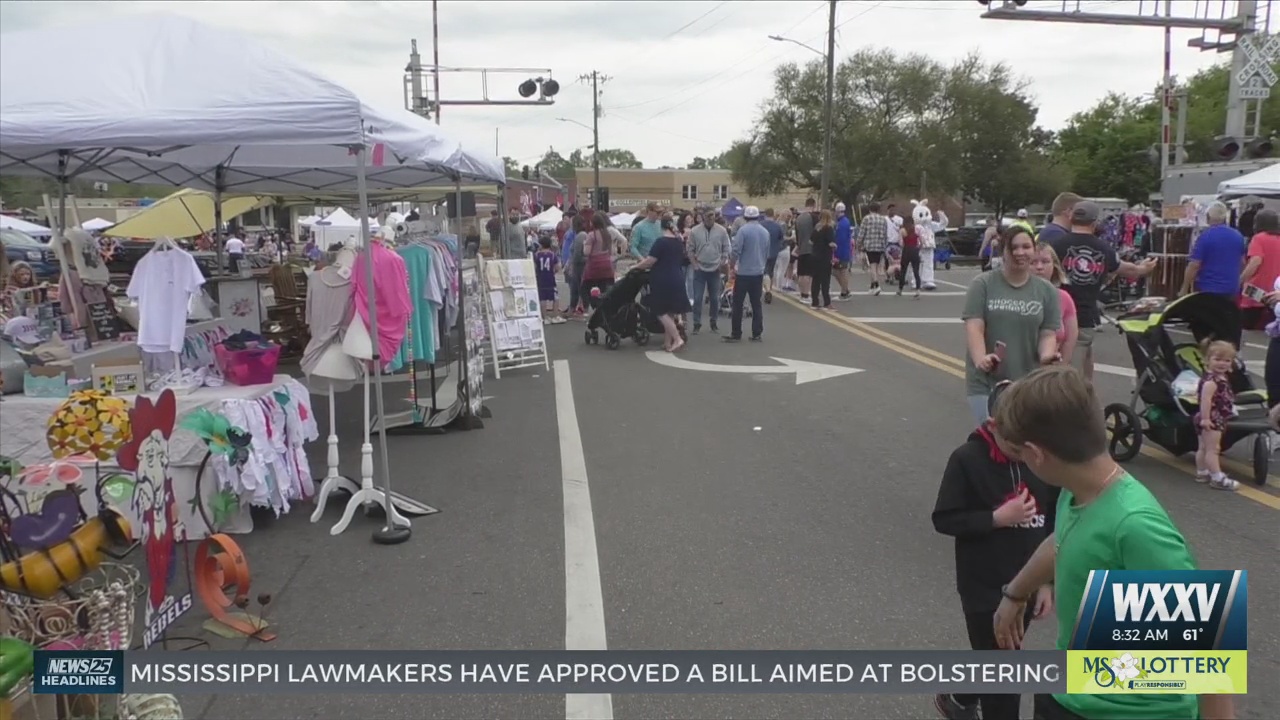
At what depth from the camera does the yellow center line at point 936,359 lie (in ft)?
20.2

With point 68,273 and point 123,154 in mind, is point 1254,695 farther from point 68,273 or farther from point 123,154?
point 123,154

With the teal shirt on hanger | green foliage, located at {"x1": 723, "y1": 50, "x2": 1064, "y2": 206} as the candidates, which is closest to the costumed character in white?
→ the teal shirt on hanger

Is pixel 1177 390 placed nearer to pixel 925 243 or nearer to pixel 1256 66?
pixel 925 243

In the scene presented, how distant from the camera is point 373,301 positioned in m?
5.71

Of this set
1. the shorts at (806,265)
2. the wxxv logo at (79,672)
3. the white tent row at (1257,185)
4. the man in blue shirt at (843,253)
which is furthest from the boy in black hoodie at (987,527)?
the man in blue shirt at (843,253)

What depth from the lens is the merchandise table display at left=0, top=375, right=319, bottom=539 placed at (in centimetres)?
539

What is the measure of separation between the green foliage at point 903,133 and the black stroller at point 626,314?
1812 inches

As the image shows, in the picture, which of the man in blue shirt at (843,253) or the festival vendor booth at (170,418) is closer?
the festival vendor booth at (170,418)

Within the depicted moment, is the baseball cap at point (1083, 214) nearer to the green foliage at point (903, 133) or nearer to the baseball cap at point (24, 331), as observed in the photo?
the baseball cap at point (24, 331)

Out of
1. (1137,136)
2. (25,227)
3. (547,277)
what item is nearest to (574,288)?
(547,277)

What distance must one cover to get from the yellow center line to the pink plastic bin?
652 centimetres

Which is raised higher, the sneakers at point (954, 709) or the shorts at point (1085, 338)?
the shorts at point (1085, 338)

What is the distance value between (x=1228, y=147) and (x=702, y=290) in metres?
11.3

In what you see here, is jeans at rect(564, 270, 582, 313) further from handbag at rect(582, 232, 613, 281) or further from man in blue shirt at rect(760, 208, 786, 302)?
man in blue shirt at rect(760, 208, 786, 302)
